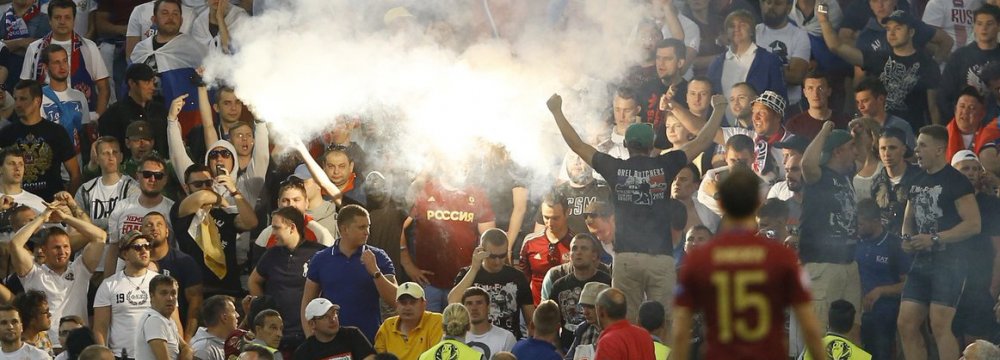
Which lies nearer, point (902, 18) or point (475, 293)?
point (475, 293)

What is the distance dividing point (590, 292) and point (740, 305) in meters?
4.43

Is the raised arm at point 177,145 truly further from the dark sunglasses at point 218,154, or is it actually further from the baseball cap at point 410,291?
the baseball cap at point 410,291

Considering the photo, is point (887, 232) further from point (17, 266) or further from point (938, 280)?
point (17, 266)

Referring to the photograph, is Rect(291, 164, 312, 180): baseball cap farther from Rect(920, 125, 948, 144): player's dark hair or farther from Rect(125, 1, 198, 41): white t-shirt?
Rect(920, 125, 948, 144): player's dark hair

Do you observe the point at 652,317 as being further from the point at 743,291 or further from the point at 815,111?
the point at 743,291

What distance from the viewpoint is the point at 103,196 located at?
1498 centimetres

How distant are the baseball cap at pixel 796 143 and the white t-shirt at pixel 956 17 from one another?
2.42m

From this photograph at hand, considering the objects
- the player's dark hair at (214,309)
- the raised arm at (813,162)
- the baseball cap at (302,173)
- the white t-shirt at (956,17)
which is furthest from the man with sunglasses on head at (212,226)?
the white t-shirt at (956,17)

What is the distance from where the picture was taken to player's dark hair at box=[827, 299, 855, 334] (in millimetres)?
11922

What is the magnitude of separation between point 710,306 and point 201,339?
596 cm

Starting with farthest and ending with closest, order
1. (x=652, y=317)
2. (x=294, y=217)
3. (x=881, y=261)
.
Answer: (x=294, y=217) < (x=881, y=261) < (x=652, y=317)

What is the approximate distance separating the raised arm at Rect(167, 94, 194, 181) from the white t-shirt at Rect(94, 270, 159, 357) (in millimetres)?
1859

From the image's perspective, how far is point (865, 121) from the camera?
45.4 feet

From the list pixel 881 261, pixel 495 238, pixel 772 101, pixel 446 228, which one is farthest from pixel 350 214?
pixel 881 261
